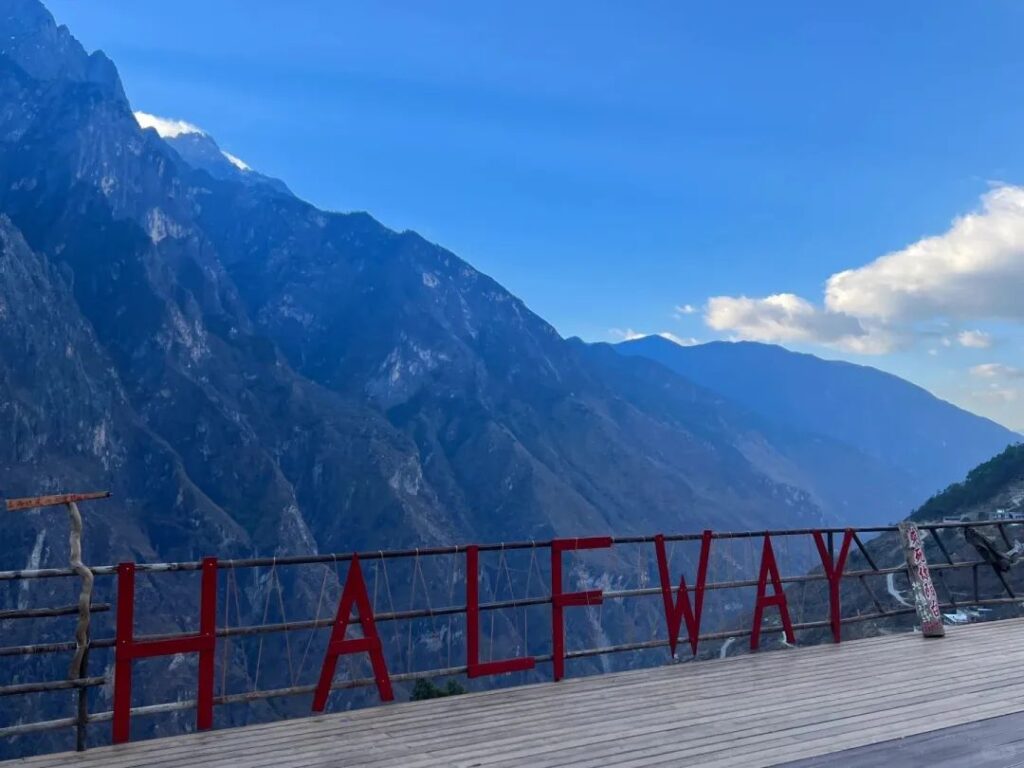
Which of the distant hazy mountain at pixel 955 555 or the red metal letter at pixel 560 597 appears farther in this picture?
the distant hazy mountain at pixel 955 555

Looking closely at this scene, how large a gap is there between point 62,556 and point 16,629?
14.1 meters

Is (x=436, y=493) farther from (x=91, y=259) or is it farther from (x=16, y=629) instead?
(x=16, y=629)

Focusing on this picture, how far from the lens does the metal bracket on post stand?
426 inches

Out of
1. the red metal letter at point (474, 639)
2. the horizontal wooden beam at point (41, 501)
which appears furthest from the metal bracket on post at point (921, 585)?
the horizontal wooden beam at point (41, 501)

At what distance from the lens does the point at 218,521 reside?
12588 cm

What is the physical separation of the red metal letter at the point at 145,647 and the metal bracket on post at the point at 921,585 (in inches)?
339

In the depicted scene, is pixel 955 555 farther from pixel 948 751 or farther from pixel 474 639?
pixel 948 751

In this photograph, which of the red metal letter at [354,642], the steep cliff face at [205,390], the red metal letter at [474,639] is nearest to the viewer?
the red metal letter at [354,642]

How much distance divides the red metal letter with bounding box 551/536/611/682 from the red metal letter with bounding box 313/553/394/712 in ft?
5.70

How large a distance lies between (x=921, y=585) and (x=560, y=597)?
5409 mm

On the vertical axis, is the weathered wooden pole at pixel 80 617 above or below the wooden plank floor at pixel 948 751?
above

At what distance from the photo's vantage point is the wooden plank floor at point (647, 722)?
19.3 feet

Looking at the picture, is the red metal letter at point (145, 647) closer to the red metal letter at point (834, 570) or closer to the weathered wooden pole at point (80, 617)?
the weathered wooden pole at point (80, 617)

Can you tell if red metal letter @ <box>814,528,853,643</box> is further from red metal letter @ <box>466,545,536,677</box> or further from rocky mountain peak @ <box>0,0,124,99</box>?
rocky mountain peak @ <box>0,0,124,99</box>
